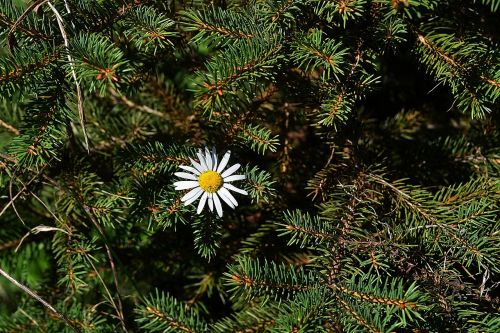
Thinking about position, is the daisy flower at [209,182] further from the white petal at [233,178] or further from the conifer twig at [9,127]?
the conifer twig at [9,127]

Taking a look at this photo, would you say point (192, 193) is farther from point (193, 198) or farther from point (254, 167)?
point (254, 167)

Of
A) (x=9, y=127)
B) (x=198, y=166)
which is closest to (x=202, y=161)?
(x=198, y=166)

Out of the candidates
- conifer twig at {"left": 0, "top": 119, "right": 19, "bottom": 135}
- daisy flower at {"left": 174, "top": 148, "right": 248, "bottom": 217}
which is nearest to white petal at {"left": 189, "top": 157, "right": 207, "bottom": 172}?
daisy flower at {"left": 174, "top": 148, "right": 248, "bottom": 217}

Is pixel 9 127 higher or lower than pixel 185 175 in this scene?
higher

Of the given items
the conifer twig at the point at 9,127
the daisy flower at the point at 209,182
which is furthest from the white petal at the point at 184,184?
the conifer twig at the point at 9,127

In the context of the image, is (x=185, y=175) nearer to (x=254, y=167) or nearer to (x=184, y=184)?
(x=184, y=184)

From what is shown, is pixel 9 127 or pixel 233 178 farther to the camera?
pixel 9 127

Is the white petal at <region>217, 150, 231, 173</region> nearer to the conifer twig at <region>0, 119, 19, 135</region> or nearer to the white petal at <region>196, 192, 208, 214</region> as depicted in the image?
the white petal at <region>196, 192, 208, 214</region>
